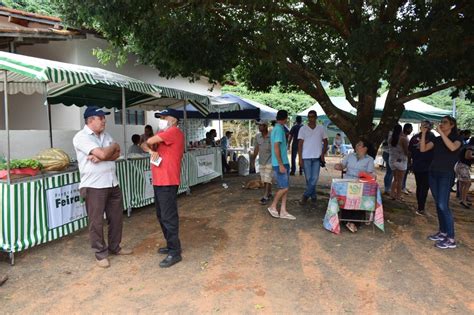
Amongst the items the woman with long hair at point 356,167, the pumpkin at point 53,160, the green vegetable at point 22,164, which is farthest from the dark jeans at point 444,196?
the green vegetable at point 22,164

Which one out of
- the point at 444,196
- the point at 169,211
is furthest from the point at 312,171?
the point at 169,211

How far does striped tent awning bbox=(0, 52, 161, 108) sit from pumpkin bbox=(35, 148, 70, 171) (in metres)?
0.96

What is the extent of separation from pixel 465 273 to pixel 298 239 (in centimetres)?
206

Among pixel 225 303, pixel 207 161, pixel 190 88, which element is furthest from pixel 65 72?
pixel 190 88

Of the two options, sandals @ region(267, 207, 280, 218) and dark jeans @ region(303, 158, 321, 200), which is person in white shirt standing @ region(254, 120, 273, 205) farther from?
sandals @ region(267, 207, 280, 218)

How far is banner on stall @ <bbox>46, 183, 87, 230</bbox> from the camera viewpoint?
5059 millimetres

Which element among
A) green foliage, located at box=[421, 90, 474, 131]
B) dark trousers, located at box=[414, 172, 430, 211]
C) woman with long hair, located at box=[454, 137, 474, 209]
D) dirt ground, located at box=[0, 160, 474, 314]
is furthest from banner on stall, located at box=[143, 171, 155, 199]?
green foliage, located at box=[421, 90, 474, 131]

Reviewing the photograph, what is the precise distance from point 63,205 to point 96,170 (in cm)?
115

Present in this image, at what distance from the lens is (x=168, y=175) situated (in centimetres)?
458

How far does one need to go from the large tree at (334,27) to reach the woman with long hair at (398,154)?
1.30 meters

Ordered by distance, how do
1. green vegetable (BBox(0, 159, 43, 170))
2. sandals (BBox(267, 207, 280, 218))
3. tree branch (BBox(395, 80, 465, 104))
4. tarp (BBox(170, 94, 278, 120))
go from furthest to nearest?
tarp (BBox(170, 94, 278, 120)) → tree branch (BBox(395, 80, 465, 104)) → sandals (BBox(267, 207, 280, 218)) → green vegetable (BBox(0, 159, 43, 170))

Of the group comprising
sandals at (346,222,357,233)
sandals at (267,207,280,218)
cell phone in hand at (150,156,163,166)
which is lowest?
sandals at (346,222,357,233)

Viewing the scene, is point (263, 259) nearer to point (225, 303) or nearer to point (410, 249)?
point (225, 303)

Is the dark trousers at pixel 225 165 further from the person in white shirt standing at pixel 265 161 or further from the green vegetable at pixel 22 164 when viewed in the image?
the green vegetable at pixel 22 164
